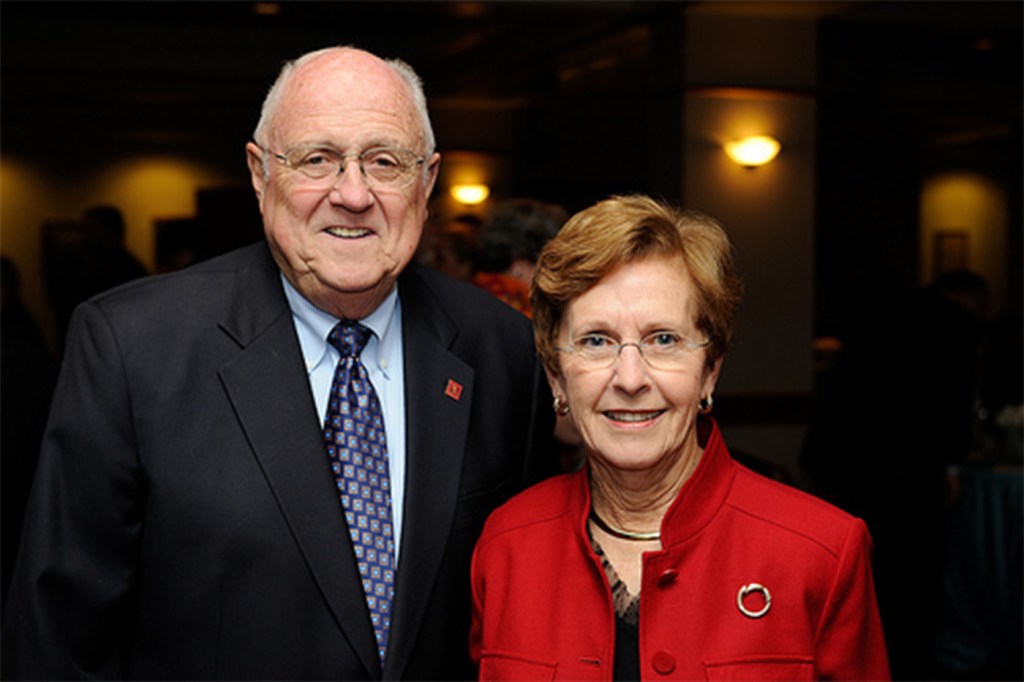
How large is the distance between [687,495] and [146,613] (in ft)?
2.96

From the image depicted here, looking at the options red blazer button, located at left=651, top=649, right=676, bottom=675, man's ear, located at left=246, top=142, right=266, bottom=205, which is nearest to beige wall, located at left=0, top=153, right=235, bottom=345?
man's ear, located at left=246, top=142, right=266, bottom=205

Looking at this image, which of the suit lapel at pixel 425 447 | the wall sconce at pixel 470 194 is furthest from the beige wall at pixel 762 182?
the suit lapel at pixel 425 447

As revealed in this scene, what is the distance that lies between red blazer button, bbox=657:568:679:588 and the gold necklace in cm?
7

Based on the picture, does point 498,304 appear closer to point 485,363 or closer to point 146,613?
point 485,363

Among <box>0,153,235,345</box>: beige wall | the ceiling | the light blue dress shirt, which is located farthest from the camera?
<box>0,153,235,345</box>: beige wall

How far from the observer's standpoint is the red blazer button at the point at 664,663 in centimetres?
170

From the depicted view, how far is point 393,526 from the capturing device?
1955 mm

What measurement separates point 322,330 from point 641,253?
59cm

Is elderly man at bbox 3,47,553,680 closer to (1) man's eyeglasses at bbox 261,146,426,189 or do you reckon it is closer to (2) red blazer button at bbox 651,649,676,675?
(1) man's eyeglasses at bbox 261,146,426,189

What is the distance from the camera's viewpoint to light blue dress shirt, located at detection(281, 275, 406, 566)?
78.2 inches

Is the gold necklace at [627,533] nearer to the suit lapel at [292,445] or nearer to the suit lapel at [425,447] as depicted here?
the suit lapel at [425,447]

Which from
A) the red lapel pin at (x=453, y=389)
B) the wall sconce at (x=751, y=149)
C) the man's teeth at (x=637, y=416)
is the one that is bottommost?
the man's teeth at (x=637, y=416)

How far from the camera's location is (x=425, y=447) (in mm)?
1993

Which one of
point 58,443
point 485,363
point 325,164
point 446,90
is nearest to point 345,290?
point 325,164
